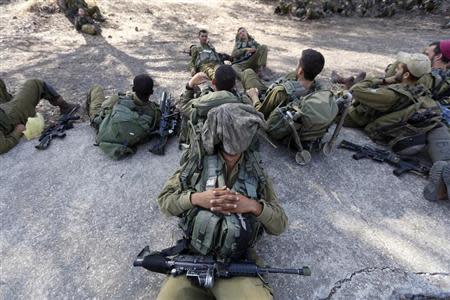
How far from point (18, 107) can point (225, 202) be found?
4408 mm

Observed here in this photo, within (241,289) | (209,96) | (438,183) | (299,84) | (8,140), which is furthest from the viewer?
(8,140)

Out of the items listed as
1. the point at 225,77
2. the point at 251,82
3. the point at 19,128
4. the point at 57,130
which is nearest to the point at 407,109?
the point at 251,82

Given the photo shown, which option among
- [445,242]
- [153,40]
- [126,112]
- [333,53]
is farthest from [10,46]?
[445,242]

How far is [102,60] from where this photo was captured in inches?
344

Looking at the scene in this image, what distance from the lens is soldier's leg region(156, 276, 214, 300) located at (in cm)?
272

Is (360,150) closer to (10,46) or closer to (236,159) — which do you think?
(236,159)

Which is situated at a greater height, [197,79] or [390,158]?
[197,79]

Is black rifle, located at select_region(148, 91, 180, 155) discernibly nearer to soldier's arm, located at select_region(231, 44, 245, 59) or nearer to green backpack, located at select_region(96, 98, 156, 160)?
green backpack, located at select_region(96, 98, 156, 160)

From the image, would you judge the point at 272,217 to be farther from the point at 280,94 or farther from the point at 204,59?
the point at 204,59

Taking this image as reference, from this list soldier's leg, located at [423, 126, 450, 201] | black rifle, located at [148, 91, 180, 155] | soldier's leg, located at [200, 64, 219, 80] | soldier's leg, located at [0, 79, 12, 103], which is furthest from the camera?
soldier's leg, located at [200, 64, 219, 80]

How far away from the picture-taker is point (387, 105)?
503 cm

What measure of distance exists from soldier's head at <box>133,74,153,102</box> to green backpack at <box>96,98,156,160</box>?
186 millimetres

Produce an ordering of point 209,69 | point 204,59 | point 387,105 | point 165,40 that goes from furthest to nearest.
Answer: point 165,40 → point 204,59 → point 209,69 → point 387,105

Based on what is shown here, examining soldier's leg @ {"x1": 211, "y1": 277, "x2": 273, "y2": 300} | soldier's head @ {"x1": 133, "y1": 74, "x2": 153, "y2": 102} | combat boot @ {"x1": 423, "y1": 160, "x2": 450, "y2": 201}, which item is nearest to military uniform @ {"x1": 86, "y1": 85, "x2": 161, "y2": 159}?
soldier's head @ {"x1": 133, "y1": 74, "x2": 153, "y2": 102}
